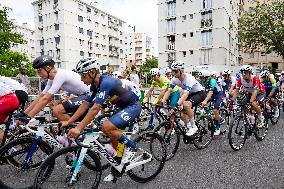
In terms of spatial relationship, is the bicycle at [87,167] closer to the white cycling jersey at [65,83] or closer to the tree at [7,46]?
the white cycling jersey at [65,83]

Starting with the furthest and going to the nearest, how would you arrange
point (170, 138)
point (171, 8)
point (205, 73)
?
point (171, 8)
point (205, 73)
point (170, 138)

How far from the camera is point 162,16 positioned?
44.8 metres

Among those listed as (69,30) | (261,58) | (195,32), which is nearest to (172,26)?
(195,32)

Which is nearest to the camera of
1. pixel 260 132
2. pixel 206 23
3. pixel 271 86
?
pixel 260 132

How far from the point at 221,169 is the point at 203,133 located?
5.98ft

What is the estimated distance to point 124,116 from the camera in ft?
14.7

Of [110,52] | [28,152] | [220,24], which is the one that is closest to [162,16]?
[220,24]

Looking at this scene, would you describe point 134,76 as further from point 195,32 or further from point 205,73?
point 195,32

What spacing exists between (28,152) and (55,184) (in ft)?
2.27

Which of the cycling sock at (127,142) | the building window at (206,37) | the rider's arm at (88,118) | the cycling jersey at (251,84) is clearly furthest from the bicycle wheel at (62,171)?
the building window at (206,37)

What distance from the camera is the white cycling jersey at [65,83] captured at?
4801 mm

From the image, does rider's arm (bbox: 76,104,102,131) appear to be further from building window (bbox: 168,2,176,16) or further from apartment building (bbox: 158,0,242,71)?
building window (bbox: 168,2,176,16)

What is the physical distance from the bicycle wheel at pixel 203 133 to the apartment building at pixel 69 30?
152ft

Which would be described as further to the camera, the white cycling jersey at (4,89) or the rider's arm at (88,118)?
the white cycling jersey at (4,89)
